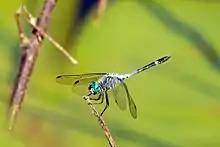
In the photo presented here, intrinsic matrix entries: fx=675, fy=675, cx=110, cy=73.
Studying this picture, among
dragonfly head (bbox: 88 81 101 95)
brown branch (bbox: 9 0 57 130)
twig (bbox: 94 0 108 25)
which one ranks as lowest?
dragonfly head (bbox: 88 81 101 95)

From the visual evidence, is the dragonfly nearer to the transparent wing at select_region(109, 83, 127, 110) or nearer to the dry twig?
the transparent wing at select_region(109, 83, 127, 110)

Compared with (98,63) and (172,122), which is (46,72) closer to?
(98,63)

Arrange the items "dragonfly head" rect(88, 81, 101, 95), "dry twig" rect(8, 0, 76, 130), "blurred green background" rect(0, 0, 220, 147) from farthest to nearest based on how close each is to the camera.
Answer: "blurred green background" rect(0, 0, 220, 147), "dry twig" rect(8, 0, 76, 130), "dragonfly head" rect(88, 81, 101, 95)

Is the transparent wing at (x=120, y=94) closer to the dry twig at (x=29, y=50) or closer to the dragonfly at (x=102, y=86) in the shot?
the dragonfly at (x=102, y=86)

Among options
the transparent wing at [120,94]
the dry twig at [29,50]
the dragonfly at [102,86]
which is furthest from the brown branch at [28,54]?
the transparent wing at [120,94]

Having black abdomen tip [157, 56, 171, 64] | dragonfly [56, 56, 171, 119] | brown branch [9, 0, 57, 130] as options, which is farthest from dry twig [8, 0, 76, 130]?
black abdomen tip [157, 56, 171, 64]

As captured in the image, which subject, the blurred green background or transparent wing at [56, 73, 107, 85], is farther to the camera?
the blurred green background

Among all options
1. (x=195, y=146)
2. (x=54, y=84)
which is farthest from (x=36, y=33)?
(x=195, y=146)
